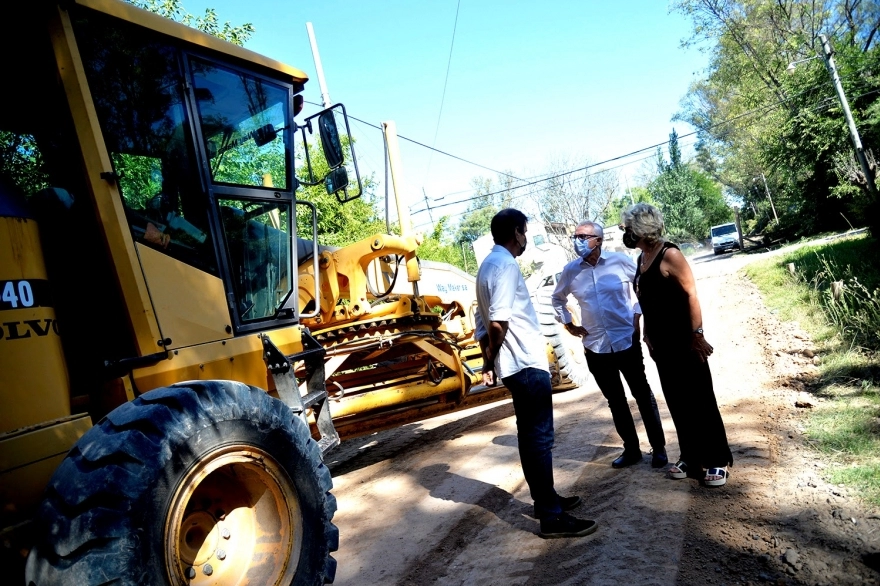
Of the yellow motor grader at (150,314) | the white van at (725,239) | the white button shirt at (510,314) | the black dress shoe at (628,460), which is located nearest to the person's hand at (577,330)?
the black dress shoe at (628,460)

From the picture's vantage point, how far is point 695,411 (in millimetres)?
4074

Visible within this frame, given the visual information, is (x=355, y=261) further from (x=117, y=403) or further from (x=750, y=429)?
(x=750, y=429)

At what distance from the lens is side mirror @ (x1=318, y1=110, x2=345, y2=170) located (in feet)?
14.9

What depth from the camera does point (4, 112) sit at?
3299mm

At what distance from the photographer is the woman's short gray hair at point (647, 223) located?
13.5ft

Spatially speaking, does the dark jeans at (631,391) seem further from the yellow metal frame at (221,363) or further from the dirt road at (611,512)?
the yellow metal frame at (221,363)

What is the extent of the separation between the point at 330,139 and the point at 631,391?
9.18 ft

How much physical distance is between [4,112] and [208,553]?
2.44 metres

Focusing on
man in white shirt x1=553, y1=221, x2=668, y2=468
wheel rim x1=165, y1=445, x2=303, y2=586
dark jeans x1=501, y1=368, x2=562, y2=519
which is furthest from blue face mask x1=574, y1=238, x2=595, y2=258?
wheel rim x1=165, y1=445, x2=303, y2=586

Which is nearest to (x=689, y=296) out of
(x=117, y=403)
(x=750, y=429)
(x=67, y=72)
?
(x=750, y=429)

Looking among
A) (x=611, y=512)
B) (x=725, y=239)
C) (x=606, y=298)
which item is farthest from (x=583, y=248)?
(x=725, y=239)

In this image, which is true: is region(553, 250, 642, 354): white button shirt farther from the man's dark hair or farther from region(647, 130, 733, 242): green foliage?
region(647, 130, 733, 242): green foliage

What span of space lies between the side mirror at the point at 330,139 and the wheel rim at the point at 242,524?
96.0 inches

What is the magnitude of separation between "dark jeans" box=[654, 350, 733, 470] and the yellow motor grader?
2.25 metres
